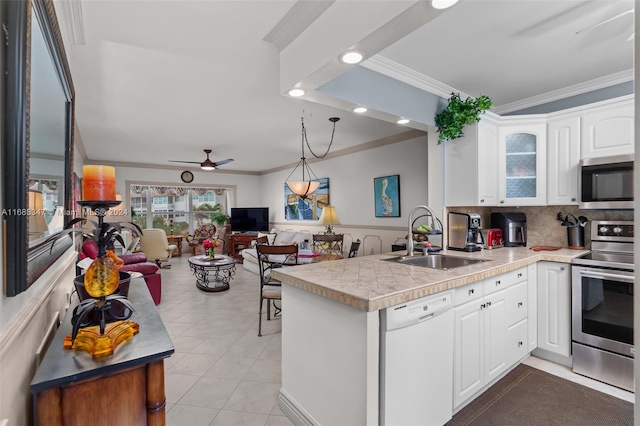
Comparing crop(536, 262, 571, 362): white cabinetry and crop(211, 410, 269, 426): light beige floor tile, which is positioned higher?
crop(536, 262, 571, 362): white cabinetry

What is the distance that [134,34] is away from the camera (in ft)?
6.98

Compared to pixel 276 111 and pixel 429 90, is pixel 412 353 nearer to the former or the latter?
pixel 429 90

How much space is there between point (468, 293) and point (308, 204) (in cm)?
529

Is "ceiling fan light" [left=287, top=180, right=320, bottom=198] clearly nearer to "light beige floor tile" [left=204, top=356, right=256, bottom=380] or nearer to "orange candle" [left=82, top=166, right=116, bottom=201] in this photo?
"light beige floor tile" [left=204, top=356, right=256, bottom=380]

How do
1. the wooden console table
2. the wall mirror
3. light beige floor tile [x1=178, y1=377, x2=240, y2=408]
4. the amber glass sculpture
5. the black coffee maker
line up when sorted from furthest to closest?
the black coffee maker, light beige floor tile [x1=178, y1=377, x2=240, y2=408], the amber glass sculpture, the wooden console table, the wall mirror

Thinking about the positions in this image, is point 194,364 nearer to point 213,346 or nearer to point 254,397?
point 213,346

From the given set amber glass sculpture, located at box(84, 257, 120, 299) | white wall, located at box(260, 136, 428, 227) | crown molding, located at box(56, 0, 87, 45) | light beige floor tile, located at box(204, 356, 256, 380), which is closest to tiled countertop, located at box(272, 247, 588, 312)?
amber glass sculpture, located at box(84, 257, 120, 299)

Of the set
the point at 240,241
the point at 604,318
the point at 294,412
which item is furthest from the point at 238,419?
the point at 240,241

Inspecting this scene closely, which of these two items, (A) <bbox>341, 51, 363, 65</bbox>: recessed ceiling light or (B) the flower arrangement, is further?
(B) the flower arrangement

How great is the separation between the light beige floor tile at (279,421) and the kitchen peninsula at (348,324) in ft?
0.12

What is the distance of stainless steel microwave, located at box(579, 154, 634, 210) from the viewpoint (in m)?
2.53

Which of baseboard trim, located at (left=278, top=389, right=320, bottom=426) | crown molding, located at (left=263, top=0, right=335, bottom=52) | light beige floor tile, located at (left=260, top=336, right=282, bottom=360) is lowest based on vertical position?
light beige floor tile, located at (left=260, top=336, right=282, bottom=360)

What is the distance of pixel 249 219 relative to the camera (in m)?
8.52

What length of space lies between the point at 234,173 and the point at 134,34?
6.86m
